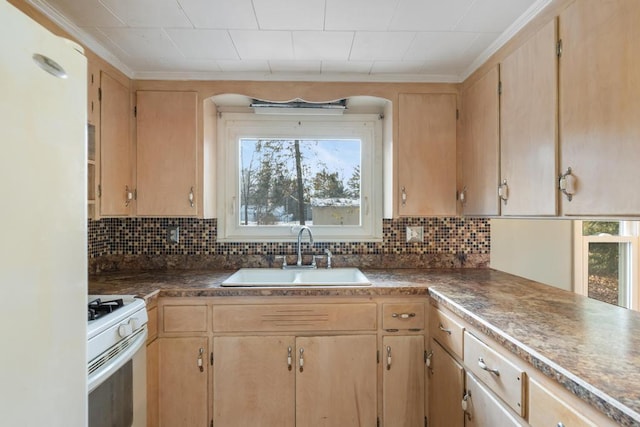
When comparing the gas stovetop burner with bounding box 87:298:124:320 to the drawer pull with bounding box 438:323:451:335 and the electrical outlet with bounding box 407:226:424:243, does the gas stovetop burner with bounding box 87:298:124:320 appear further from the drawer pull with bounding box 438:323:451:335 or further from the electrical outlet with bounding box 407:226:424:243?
the electrical outlet with bounding box 407:226:424:243

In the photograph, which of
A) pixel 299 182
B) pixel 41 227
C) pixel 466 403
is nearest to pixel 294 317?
pixel 466 403

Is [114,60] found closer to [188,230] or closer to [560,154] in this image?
[188,230]

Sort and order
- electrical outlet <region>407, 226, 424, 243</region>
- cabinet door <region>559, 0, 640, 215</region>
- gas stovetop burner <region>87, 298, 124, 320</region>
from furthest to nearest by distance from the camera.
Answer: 1. electrical outlet <region>407, 226, 424, 243</region>
2. gas stovetop burner <region>87, 298, 124, 320</region>
3. cabinet door <region>559, 0, 640, 215</region>

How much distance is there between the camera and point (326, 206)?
239cm

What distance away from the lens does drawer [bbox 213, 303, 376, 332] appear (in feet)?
5.66

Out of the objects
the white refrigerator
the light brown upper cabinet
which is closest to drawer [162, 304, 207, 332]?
the white refrigerator

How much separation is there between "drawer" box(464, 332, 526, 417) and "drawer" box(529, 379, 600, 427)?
0.04 metres

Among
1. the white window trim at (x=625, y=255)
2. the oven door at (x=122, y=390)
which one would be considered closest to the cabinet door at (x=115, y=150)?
the oven door at (x=122, y=390)

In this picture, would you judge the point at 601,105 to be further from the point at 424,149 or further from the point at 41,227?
the point at 41,227

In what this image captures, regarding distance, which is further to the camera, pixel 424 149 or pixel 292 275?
pixel 292 275

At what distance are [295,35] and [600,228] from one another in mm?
2604

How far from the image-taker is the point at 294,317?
68.2 inches

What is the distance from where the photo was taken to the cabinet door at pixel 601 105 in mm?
974

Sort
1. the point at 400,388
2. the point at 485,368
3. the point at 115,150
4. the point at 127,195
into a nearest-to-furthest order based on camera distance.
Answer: the point at 485,368
the point at 400,388
the point at 115,150
the point at 127,195
